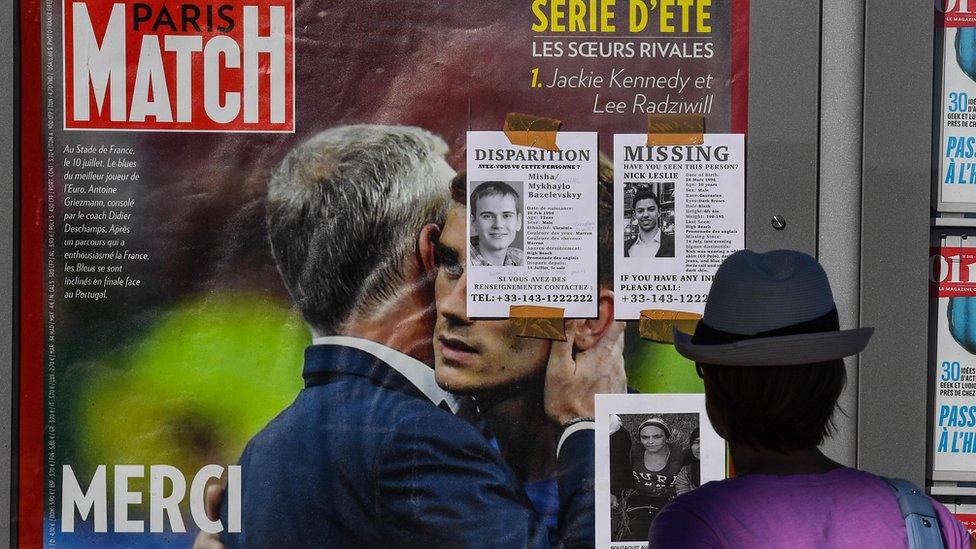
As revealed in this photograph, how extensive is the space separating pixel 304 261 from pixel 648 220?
100 cm

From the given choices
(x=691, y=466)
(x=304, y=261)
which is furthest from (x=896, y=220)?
(x=304, y=261)

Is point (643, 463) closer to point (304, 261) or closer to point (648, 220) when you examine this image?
point (648, 220)

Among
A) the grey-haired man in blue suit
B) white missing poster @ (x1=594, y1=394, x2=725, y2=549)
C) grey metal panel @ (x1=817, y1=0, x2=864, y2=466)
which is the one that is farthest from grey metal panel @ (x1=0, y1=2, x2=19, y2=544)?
grey metal panel @ (x1=817, y1=0, x2=864, y2=466)

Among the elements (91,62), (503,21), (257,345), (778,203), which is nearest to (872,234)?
(778,203)

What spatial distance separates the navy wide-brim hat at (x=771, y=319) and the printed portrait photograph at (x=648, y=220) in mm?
1151

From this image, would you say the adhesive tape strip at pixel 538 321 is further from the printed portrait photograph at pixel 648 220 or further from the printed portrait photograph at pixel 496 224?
the printed portrait photograph at pixel 648 220

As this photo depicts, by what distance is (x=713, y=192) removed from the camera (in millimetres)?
3111

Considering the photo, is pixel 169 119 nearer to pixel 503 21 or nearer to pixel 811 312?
pixel 503 21

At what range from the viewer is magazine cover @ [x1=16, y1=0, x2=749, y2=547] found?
10.1 feet

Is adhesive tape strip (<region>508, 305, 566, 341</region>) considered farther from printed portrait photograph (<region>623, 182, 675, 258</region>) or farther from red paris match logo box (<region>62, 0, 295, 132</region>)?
red paris match logo box (<region>62, 0, 295, 132</region>)

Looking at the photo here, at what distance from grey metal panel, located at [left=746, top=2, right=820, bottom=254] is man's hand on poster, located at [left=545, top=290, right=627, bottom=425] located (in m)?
0.48

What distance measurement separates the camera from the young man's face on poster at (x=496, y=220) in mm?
3115

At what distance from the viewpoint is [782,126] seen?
3.10 meters

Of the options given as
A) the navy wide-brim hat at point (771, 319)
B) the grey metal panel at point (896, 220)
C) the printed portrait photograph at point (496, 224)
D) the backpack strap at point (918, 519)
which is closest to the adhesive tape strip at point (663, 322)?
the printed portrait photograph at point (496, 224)
